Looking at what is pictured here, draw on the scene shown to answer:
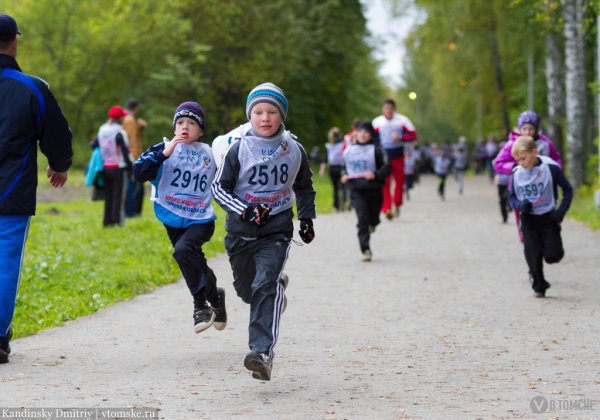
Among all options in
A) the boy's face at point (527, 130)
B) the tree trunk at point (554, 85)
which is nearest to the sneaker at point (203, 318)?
the boy's face at point (527, 130)

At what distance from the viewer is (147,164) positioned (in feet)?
26.9

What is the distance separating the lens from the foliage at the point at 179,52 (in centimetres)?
4325

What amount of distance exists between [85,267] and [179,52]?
35815mm

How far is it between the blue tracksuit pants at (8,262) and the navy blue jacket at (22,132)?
9cm

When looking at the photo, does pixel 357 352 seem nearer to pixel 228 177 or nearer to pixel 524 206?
pixel 228 177

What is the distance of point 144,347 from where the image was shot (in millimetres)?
8469

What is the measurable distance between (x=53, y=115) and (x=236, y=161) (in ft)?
4.41

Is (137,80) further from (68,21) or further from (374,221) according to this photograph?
(374,221)

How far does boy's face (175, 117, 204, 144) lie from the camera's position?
327 inches

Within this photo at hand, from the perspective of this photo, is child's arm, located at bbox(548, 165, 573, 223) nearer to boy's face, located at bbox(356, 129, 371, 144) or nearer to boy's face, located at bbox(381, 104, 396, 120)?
boy's face, located at bbox(356, 129, 371, 144)

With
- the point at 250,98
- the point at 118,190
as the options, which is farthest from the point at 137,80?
the point at 250,98

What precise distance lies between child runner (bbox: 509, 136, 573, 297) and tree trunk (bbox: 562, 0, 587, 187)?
1649cm

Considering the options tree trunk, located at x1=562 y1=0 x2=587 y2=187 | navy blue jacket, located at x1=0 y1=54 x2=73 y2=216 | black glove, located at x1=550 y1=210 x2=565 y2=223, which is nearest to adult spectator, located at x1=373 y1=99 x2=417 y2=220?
tree trunk, located at x1=562 y1=0 x2=587 y2=187

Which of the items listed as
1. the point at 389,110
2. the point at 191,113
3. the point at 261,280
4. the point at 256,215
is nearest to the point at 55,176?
the point at 191,113
